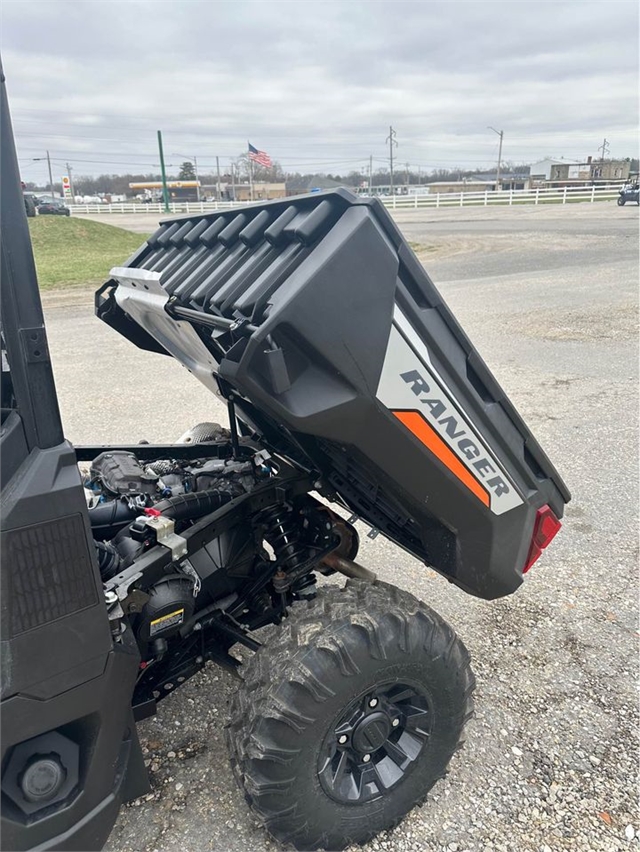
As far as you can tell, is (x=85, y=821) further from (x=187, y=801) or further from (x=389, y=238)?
(x=389, y=238)

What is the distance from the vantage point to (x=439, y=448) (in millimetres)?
2045

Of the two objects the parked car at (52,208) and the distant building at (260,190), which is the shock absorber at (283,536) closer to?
the parked car at (52,208)

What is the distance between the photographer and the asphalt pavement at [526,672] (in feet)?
7.77

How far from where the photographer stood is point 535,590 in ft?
12.3

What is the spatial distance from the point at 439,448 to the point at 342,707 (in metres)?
0.89

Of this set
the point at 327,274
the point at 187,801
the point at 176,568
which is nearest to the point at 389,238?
the point at 327,274

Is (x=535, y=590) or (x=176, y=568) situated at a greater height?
(x=176, y=568)

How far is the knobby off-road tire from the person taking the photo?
2.04 m

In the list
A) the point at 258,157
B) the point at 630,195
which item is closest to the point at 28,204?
the point at 258,157

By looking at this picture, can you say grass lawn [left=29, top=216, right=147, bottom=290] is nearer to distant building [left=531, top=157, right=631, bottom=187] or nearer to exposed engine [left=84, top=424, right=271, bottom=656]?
exposed engine [left=84, top=424, right=271, bottom=656]

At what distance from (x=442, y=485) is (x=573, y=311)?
32.8ft

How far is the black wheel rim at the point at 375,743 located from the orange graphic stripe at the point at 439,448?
28.5 inches

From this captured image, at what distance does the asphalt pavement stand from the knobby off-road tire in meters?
0.23

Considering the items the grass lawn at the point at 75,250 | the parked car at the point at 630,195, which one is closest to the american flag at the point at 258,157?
the grass lawn at the point at 75,250
